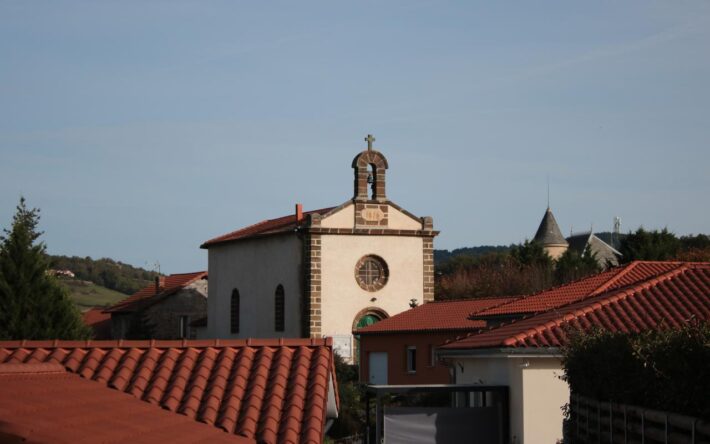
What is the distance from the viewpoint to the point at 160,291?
A: 216 ft

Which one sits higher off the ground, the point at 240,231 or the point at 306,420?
the point at 240,231

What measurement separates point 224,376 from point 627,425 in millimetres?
5632

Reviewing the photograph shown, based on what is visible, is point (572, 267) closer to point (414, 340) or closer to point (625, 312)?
point (414, 340)

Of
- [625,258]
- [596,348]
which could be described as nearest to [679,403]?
[596,348]

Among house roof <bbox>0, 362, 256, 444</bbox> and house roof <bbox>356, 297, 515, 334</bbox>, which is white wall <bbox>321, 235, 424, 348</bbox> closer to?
house roof <bbox>356, 297, 515, 334</bbox>

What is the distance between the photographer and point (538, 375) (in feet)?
76.2

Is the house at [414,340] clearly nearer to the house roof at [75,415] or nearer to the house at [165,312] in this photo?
the house at [165,312]

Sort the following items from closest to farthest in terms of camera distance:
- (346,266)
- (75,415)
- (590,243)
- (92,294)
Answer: (75,415), (346,266), (590,243), (92,294)

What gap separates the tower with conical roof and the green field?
4143 centimetres

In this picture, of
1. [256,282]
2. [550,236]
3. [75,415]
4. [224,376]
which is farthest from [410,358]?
[550,236]

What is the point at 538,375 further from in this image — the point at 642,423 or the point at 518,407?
the point at 642,423

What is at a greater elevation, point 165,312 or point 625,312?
point 165,312

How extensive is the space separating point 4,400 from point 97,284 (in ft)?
390

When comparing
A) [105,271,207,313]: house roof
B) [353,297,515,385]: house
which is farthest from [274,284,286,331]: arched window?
[105,271,207,313]: house roof
